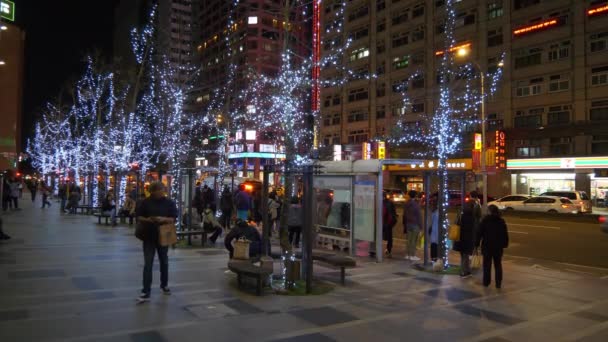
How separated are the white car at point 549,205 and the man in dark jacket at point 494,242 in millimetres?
23045

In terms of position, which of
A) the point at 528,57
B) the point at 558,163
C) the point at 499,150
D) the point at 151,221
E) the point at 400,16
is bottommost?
the point at 151,221

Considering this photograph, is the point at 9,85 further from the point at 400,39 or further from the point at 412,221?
the point at 412,221

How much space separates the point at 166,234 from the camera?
7.46 m

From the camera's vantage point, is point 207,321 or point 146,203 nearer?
point 207,321

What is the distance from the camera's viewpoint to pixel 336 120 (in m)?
62.6

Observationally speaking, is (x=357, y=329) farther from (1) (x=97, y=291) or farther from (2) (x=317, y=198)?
(2) (x=317, y=198)

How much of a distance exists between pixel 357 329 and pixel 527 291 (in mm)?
4407

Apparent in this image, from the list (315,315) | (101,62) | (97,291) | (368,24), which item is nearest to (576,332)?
(315,315)

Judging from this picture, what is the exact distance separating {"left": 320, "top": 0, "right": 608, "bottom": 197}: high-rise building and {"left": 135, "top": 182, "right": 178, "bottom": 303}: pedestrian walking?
25828 mm

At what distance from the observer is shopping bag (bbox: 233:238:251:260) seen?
9633 millimetres

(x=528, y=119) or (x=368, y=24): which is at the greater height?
(x=368, y=24)

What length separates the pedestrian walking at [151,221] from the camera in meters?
7.38

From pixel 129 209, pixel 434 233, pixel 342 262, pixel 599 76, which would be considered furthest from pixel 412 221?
pixel 599 76

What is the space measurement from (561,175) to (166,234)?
40191 mm
